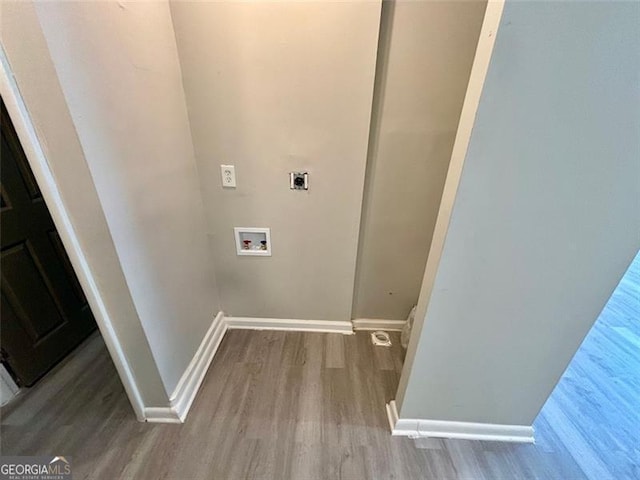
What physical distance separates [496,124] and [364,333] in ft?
5.02

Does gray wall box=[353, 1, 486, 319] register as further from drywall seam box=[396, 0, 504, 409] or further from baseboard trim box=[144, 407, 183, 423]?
baseboard trim box=[144, 407, 183, 423]

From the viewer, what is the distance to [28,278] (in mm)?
1524

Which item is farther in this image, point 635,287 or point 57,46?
point 635,287

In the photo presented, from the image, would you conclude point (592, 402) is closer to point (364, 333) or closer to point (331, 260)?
point (364, 333)

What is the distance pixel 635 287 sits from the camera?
253cm

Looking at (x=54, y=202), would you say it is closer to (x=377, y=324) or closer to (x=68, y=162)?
(x=68, y=162)

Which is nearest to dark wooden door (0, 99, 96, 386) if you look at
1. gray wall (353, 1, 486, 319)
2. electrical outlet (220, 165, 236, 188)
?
electrical outlet (220, 165, 236, 188)

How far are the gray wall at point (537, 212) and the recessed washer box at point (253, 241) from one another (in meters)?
1.00

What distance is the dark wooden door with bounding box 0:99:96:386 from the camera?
1.42 meters

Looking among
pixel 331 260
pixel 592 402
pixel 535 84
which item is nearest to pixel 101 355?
pixel 331 260

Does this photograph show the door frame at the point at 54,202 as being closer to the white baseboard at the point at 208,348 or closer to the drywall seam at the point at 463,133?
the white baseboard at the point at 208,348

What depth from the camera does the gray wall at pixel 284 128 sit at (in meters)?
1.23

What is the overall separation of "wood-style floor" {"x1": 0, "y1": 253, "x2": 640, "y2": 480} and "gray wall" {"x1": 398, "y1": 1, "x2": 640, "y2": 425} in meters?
0.26

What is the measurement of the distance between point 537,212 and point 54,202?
1.51 meters
